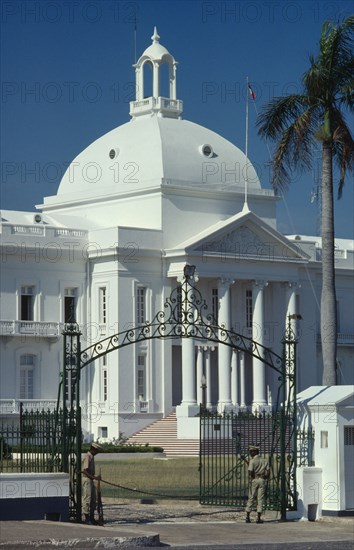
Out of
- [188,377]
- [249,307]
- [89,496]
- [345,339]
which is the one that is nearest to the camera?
[89,496]

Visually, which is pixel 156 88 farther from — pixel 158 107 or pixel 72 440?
pixel 72 440

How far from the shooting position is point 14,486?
26250mm

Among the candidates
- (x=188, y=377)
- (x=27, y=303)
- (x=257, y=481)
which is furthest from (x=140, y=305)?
(x=257, y=481)

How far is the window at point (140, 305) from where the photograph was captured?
66000 millimetres

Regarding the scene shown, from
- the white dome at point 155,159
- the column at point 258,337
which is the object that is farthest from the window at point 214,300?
the white dome at point 155,159

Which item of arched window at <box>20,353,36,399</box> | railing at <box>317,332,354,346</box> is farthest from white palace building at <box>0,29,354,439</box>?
railing at <box>317,332,354,346</box>

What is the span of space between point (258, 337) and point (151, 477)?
27.1 metres

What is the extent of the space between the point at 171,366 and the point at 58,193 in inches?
431

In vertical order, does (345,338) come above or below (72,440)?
above

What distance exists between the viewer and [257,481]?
2905 cm

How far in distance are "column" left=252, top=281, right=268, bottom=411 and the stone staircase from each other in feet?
13.1

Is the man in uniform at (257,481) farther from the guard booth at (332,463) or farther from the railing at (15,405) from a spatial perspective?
the railing at (15,405)

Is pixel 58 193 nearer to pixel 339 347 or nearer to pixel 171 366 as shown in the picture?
pixel 171 366

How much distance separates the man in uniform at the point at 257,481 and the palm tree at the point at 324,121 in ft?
48.2
